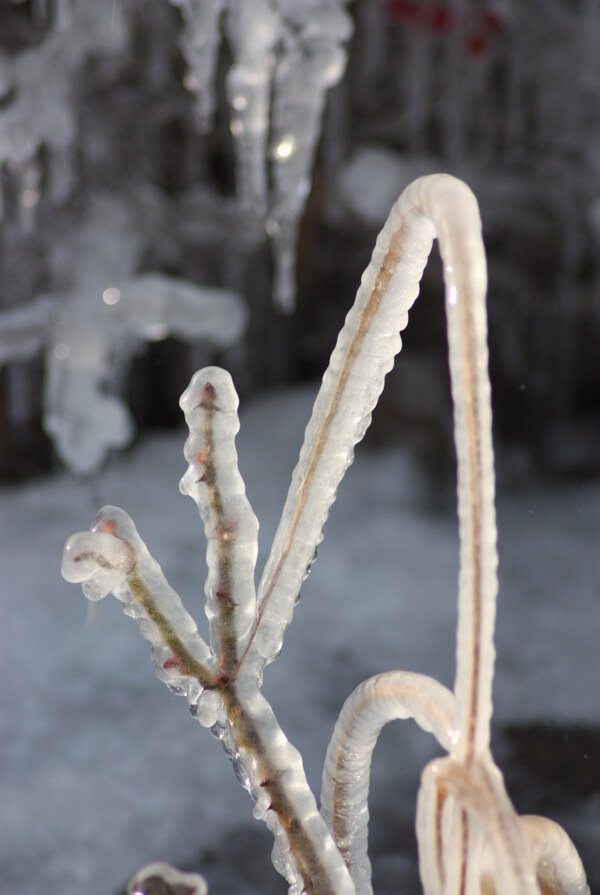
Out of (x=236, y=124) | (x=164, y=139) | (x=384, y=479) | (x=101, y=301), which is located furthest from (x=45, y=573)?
(x=164, y=139)

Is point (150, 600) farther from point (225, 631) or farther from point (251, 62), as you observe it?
point (251, 62)

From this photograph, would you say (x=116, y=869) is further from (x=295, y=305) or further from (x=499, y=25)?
(x=499, y=25)

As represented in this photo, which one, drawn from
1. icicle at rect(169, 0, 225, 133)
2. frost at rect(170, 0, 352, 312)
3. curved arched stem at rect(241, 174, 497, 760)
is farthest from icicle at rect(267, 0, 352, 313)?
curved arched stem at rect(241, 174, 497, 760)

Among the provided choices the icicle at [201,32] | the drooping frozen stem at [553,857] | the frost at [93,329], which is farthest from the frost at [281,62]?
the drooping frozen stem at [553,857]

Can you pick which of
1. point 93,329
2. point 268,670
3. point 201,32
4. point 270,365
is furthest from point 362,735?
point 270,365

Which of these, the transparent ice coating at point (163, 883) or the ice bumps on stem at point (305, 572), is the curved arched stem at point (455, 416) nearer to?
the ice bumps on stem at point (305, 572)

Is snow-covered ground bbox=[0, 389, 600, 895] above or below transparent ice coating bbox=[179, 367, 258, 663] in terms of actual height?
below

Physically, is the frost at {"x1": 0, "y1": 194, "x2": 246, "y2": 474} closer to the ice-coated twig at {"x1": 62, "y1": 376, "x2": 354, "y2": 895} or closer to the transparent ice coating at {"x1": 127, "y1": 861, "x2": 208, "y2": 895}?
the transparent ice coating at {"x1": 127, "y1": 861, "x2": 208, "y2": 895}
